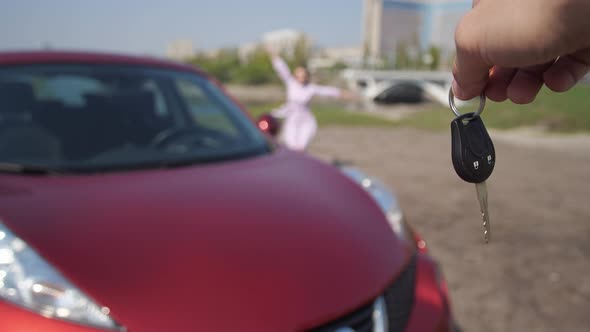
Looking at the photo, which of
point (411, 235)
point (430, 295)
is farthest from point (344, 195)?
point (430, 295)

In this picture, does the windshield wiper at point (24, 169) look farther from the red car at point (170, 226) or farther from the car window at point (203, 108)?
the car window at point (203, 108)

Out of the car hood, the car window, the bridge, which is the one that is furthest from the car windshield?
the bridge

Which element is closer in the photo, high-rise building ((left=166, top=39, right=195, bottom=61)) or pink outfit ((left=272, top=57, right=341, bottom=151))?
pink outfit ((left=272, top=57, right=341, bottom=151))

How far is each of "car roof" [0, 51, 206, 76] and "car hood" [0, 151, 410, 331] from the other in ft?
3.02

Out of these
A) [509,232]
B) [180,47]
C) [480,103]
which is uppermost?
[480,103]

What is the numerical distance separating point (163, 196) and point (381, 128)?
15143mm

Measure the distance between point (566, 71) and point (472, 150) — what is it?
8.3 inches

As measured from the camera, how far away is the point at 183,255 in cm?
172

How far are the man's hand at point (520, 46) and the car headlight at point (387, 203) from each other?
146cm

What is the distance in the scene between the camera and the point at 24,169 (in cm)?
219

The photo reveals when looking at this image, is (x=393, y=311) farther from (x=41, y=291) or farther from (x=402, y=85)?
(x=402, y=85)

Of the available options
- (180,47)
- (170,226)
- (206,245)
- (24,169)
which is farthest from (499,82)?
(180,47)

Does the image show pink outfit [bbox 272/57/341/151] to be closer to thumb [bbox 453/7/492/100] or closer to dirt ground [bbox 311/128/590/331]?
dirt ground [bbox 311/128/590/331]

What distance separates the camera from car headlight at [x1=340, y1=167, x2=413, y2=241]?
2471 millimetres
